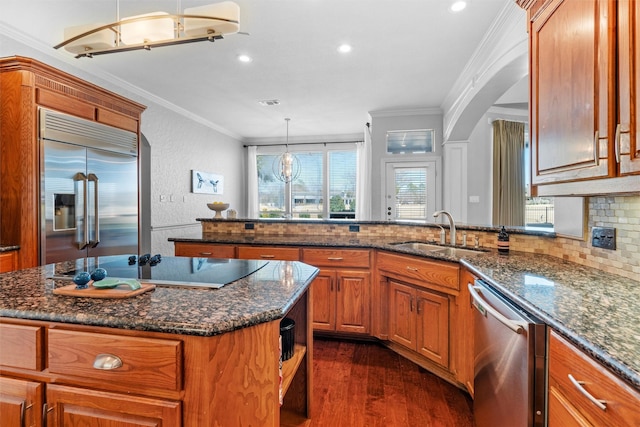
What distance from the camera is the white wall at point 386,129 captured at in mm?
5148

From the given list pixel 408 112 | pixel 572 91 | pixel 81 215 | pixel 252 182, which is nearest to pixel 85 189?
pixel 81 215

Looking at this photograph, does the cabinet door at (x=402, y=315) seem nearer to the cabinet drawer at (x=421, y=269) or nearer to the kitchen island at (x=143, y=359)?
the cabinet drawer at (x=421, y=269)

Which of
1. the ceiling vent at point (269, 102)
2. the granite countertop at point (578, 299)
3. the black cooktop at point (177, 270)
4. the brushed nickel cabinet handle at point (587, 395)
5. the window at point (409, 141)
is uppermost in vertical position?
the ceiling vent at point (269, 102)

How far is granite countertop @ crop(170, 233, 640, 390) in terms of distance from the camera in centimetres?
75

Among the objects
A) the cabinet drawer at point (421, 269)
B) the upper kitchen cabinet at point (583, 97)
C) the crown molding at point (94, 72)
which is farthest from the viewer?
the crown molding at point (94, 72)

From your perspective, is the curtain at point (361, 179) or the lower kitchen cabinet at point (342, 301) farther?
the curtain at point (361, 179)

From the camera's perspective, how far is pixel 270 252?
2.84 m

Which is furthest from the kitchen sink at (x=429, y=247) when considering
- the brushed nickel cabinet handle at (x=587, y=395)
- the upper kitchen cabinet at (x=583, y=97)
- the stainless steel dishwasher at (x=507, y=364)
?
the brushed nickel cabinet handle at (x=587, y=395)

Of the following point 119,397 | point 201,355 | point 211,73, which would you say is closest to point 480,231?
point 201,355

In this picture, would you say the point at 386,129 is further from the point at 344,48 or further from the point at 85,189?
the point at 85,189

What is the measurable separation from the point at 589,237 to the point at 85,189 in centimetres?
367

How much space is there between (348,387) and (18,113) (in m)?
3.15

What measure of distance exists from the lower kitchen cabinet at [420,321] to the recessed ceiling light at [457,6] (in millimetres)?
2200

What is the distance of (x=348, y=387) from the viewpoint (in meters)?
2.08
